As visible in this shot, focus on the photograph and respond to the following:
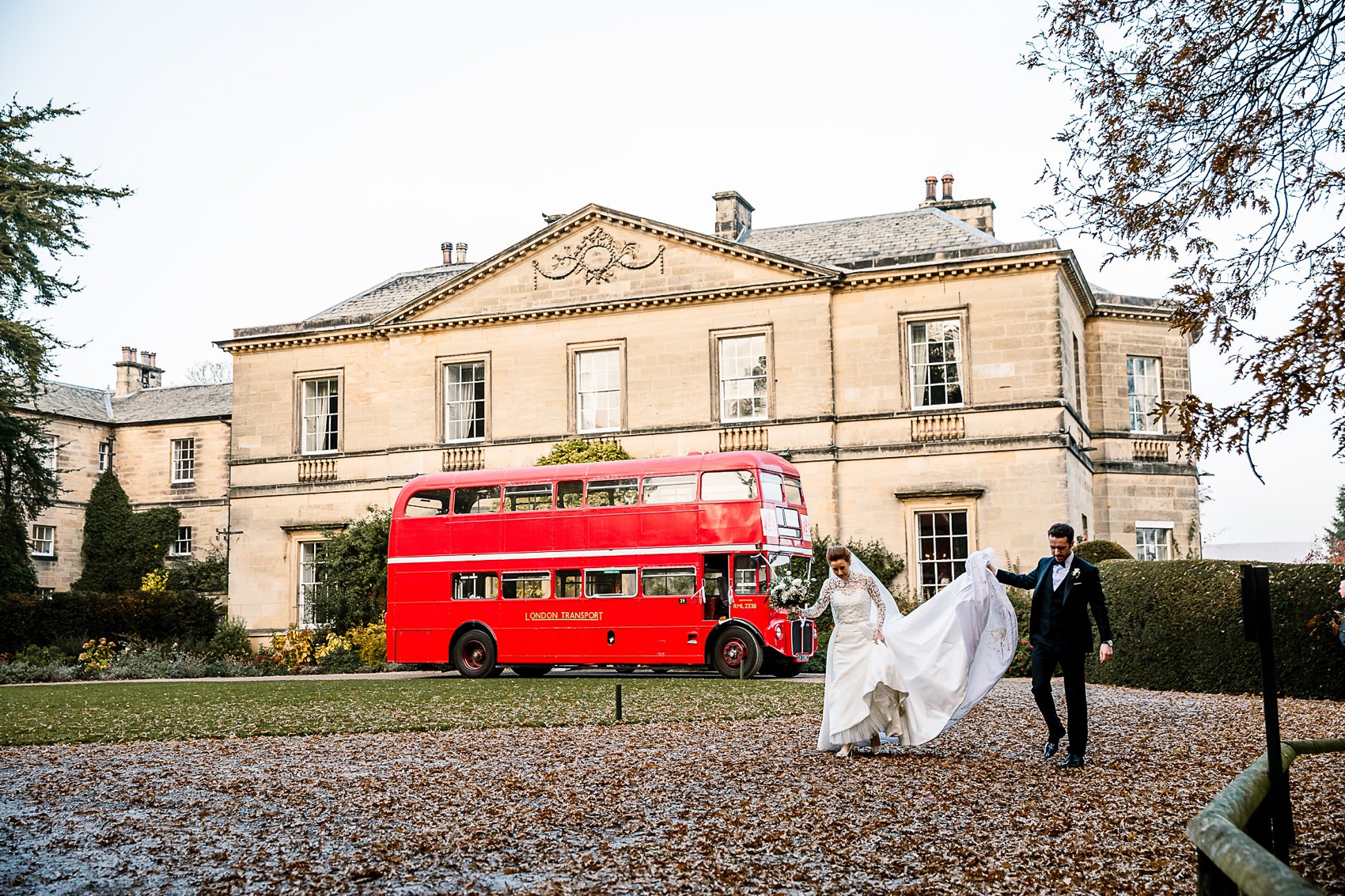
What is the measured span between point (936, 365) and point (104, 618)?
2104cm

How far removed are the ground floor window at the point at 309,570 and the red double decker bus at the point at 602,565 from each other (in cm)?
800

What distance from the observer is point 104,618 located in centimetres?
2997

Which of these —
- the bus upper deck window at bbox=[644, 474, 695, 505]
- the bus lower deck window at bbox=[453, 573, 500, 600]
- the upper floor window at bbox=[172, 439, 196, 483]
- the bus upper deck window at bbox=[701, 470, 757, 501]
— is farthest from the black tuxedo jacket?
the upper floor window at bbox=[172, 439, 196, 483]

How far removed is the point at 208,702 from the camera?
17375 mm

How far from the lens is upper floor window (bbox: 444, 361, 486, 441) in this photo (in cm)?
3027

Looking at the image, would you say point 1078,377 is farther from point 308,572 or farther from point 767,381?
point 308,572

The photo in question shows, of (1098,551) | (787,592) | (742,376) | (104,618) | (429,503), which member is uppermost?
(742,376)

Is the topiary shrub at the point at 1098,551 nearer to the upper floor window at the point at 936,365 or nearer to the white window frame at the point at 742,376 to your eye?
the upper floor window at the point at 936,365

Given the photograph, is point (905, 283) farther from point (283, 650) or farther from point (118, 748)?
point (118, 748)

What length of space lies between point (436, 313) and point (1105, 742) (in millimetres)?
23029

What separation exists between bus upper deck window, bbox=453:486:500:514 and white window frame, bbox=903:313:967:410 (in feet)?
30.9

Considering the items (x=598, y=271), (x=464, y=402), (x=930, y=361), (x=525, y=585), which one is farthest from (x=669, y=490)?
(x=464, y=402)

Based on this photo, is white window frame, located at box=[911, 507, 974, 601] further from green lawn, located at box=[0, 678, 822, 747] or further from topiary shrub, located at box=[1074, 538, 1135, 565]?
green lawn, located at box=[0, 678, 822, 747]

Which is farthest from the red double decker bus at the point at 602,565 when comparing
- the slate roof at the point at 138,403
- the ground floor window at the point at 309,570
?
the slate roof at the point at 138,403
